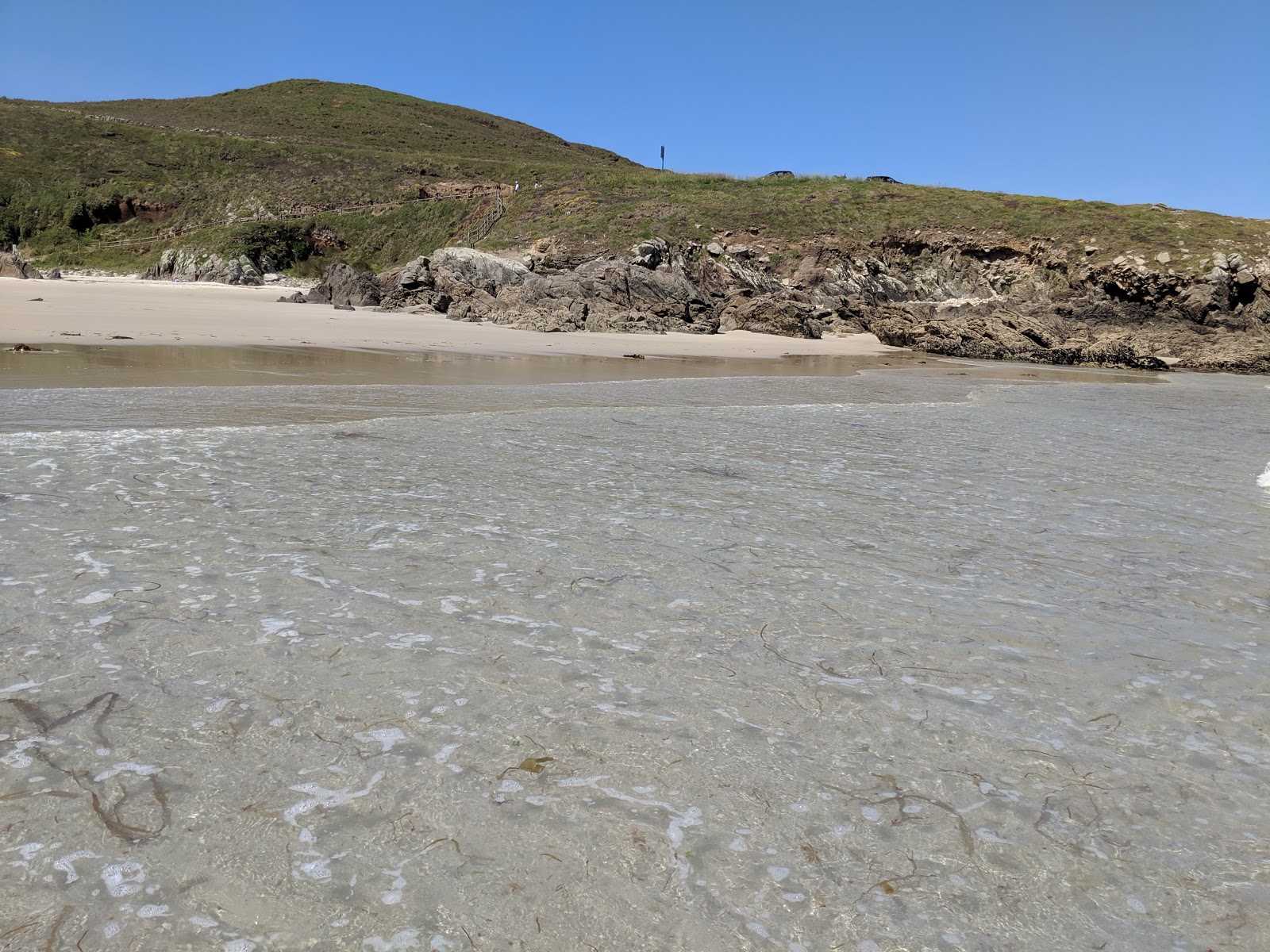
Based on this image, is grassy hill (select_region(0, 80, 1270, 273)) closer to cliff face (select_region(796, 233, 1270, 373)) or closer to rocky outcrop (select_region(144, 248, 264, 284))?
rocky outcrop (select_region(144, 248, 264, 284))

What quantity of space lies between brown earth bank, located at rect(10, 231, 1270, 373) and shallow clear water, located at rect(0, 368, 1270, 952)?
17.0 m

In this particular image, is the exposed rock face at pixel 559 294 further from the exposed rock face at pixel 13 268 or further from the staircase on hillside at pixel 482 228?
the exposed rock face at pixel 13 268

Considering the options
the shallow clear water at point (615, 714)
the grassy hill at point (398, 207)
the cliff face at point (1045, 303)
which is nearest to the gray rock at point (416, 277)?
the grassy hill at point (398, 207)

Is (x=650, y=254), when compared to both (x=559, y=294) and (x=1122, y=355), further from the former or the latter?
(x=1122, y=355)

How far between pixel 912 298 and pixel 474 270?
1489cm

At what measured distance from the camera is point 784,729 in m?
2.29

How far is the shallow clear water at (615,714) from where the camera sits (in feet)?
5.48

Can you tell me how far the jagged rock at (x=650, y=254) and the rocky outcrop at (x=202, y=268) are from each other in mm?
17270

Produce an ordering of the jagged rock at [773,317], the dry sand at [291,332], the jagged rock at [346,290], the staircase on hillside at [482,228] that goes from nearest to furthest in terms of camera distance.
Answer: the dry sand at [291,332], the jagged rock at [773,317], the jagged rock at [346,290], the staircase on hillside at [482,228]

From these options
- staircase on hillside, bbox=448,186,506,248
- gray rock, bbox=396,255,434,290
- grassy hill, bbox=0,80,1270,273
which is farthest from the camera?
staircase on hillside, bbox=448,186,506,248

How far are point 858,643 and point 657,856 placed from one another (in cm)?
128

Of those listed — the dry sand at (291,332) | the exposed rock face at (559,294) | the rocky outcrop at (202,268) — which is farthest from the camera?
the rocky outcrop at (202,268)

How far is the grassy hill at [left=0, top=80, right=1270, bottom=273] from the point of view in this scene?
3181 centimetres

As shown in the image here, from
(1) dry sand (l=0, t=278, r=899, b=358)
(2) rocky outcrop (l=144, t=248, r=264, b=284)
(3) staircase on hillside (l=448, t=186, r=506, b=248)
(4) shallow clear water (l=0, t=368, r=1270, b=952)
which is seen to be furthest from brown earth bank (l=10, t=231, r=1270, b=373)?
(4) shallow clear water (l=0, t=368, r=1270, b=952)
